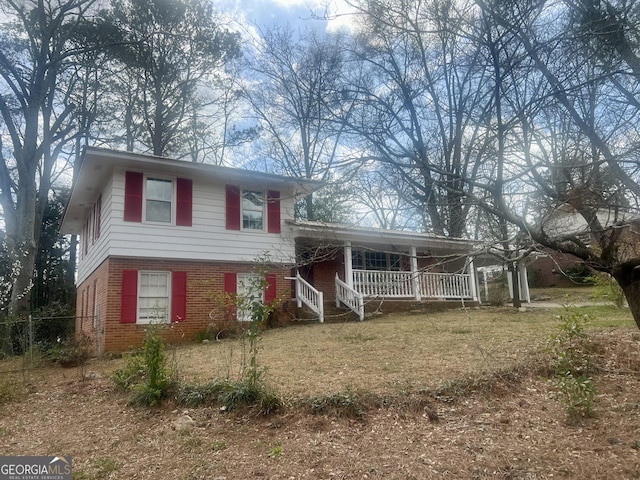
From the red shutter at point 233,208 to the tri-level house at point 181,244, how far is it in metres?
0.03

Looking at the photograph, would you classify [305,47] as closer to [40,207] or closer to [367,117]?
[367,117]

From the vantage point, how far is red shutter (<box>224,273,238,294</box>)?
1249 centimetres

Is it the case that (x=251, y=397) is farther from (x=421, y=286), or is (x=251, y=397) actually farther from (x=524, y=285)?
(x=524, y=285)

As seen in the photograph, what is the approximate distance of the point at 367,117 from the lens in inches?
222

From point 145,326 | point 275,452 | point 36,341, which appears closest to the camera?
point 275,452

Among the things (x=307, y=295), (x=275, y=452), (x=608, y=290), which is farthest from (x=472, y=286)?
(x=275, y=452)

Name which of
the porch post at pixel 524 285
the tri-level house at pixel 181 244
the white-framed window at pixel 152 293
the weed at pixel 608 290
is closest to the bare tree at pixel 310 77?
the tri-level house at pixel 181 244

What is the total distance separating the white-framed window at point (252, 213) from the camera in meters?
13.2

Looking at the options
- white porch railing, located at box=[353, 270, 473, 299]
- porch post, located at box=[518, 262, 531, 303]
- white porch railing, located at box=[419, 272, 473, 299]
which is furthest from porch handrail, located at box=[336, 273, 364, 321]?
porch post, located at box=[518, 262, 531, 303]

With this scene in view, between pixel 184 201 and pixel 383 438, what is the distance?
30.9ft

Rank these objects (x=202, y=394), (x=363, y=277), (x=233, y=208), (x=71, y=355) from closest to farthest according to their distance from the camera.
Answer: (x=202, y=394), (x=71, y=355), (x=233, y=208), (x=363, y=277)

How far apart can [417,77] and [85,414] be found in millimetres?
6523

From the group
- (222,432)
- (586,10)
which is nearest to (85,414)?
(222,432)

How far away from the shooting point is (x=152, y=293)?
11.7 meters
